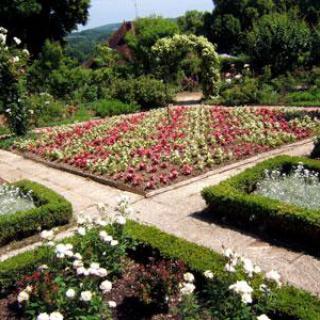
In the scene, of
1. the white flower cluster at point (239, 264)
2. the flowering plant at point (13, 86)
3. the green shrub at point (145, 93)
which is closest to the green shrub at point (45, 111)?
the flowering plant at point (13, 86)

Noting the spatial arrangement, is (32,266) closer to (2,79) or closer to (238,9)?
(2,79)

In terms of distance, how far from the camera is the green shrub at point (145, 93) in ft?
60.9

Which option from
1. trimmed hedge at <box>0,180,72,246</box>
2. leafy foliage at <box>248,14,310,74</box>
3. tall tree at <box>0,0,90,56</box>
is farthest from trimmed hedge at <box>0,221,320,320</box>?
tall tree at <box>0,0,90,56</box>

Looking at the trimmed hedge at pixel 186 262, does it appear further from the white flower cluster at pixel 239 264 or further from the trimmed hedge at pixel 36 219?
the trimmed hedge at pixel 36 219

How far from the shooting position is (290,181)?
24.8ft

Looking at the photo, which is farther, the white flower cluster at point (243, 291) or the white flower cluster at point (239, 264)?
the white flower cluster at point (239, 264)

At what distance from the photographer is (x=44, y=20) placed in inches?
1147

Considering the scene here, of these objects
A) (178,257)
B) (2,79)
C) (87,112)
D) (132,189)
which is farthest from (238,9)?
(178,257)

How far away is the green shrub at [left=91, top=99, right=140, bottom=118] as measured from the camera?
57.1 ft

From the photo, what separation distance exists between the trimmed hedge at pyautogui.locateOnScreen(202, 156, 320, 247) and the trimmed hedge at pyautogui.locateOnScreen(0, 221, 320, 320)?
4.10 ft

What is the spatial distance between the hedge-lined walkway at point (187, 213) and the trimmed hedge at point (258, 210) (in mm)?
281

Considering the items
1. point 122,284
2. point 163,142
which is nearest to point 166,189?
point 163,142

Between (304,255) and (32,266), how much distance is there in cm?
321

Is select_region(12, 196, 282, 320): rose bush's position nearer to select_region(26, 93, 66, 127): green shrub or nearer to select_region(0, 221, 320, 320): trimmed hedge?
select_region(0, 221, 320, 320): trimmed hedge
